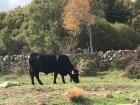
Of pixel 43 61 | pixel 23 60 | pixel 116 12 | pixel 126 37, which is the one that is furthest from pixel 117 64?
pixel 116 12

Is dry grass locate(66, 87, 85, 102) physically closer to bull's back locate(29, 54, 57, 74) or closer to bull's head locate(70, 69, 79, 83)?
bull's head locate(70, 69, 79, 83)

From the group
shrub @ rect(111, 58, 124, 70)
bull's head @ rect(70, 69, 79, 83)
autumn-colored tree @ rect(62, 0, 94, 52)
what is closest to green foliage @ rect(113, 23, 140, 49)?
autumn-colored tree @ rect(62, 0, 94, 52)

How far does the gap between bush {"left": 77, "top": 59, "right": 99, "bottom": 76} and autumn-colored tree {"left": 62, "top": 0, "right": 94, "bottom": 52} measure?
20.1 ft

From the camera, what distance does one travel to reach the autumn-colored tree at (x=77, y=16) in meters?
46.3

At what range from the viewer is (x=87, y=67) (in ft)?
126

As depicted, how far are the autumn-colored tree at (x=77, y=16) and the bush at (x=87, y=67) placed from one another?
611 cm

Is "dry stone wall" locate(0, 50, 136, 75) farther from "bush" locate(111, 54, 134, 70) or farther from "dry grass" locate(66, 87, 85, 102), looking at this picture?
"dry grass" locate(66, 87, 85, 102)

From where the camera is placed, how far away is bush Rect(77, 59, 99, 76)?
1501 inches

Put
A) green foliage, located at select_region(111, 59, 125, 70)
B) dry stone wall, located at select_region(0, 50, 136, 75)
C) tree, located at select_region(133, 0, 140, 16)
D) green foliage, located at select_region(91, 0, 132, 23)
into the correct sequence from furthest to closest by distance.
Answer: tree, located at select_region(133, 0, 140, 16) → green foliage, located at select_region(91, 0, 132, 23) → dry stone wall, located at select_region(0, 50, 136, 75) → green foliage, located at select_region(111, 59, 125, 70)

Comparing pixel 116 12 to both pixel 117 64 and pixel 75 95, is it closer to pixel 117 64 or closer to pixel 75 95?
pixel 117 64

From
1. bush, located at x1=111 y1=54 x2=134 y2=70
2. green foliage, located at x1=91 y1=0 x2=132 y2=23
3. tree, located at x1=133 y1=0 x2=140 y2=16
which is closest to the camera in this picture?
bush, located at x1=111 y1=54 x2=134 y2=70

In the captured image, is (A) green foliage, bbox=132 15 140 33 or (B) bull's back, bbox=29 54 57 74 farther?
(A) green foliage, bbox=132 15 140 33

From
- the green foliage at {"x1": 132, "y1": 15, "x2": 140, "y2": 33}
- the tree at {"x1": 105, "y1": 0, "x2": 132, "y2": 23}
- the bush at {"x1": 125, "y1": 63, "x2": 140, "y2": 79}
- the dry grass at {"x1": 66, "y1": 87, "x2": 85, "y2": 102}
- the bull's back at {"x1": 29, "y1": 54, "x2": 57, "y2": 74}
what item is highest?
the tree at {"x1": 105, "y1": 0, "x2": 132, "y2": 23}

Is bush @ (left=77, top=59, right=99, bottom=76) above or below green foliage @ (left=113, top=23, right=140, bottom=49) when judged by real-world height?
below
